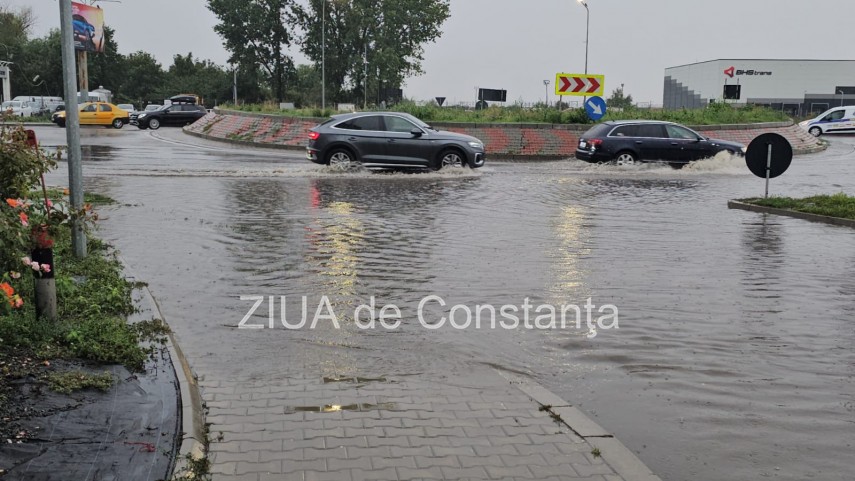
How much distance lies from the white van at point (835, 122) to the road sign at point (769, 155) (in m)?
32.6

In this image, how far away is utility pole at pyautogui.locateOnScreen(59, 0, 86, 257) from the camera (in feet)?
27.7

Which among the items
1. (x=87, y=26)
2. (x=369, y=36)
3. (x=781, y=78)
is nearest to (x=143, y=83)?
(x=369, y=36)

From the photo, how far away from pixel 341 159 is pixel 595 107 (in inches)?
547

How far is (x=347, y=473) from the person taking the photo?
430 cm

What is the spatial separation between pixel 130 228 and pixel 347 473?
9.47m

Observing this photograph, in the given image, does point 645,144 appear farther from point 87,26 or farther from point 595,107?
point 87,26

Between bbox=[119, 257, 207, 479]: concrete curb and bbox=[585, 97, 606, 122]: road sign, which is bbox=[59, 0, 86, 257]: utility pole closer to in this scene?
bbox=[119, 257, 207, 479]: concrete curb

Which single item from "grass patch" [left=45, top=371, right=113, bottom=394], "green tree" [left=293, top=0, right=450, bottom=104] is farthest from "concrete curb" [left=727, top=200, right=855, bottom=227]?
"green tree" [left=293, top=0, right=450, bottom=104]

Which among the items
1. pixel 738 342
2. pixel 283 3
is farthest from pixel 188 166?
pixel 283 3

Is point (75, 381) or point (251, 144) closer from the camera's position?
point (75, 381)

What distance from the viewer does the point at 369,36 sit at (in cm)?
7419

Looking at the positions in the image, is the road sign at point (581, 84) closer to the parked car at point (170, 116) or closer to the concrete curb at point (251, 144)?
the concrete curb at point (251, 144)

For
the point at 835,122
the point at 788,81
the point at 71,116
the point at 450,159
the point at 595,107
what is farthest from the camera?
the point at 788,81

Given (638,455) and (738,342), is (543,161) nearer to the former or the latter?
(738,342)
